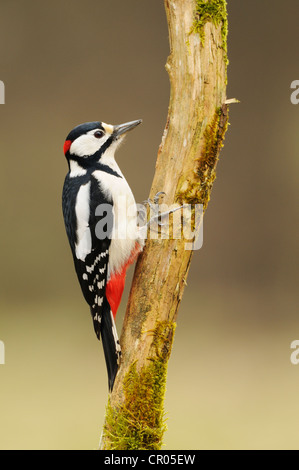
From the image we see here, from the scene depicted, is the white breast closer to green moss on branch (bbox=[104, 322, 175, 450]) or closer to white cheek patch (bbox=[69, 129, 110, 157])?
white cheek patch (bbox=[69, 129, 110, 157])

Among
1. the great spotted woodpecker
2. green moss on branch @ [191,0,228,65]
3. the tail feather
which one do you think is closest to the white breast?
the great spotted woodpecker

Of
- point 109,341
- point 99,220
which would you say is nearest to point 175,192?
point 99,220

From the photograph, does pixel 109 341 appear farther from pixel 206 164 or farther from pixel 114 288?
pixel 206 164

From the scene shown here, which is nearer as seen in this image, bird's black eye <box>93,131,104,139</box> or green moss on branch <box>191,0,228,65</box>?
green moss on branch <box>191,0,228,65</box>

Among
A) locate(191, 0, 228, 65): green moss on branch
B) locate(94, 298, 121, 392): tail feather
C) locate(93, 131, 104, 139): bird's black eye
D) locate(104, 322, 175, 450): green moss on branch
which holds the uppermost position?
locate(191, 0, 228, 65): green moss on branch

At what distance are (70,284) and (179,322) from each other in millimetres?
939

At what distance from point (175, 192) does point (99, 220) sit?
222 mm

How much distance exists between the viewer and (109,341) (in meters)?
1.31

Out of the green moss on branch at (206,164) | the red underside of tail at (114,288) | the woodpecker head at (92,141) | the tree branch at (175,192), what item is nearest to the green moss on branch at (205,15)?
the tree branch at (175,192)

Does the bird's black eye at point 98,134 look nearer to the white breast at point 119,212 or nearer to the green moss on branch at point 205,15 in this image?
the white breast at point 119,212

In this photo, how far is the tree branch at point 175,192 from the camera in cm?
123

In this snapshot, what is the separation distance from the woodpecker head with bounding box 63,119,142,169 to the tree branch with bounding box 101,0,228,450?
0.21m

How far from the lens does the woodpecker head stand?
1398 millimetres
